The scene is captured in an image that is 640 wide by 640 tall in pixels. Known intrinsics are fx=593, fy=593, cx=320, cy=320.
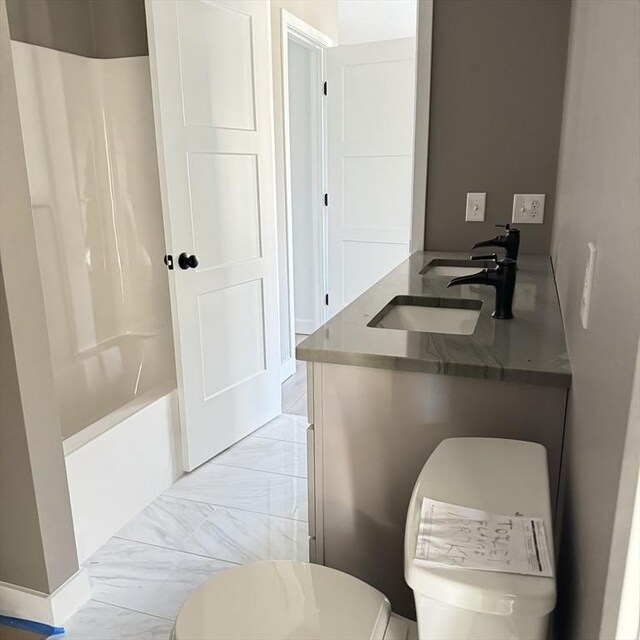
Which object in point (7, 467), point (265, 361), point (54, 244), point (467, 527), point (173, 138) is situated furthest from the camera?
point (265, 361)

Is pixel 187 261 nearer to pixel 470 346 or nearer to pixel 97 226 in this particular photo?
pixel 97 226

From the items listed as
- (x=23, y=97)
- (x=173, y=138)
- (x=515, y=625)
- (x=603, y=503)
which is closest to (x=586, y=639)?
(x=515, y=625)

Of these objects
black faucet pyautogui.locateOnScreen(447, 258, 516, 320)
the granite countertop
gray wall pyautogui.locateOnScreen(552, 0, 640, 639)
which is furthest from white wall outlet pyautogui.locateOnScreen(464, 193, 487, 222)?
gray wall pyautogui.locateOnScreen(552, 0, 640, 639)

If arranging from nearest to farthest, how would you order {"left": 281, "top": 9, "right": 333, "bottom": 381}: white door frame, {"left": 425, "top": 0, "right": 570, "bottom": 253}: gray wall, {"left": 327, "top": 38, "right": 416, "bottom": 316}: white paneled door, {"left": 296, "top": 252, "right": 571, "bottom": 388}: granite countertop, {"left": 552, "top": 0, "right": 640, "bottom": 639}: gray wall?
{"left": 552, "top": 0, "right": 640, "bottom": 639}: gray wall → {"left": 296, "top": 252, "right": 571, "bottom": 388}: granite countertop → {"left": 425, "top": 0, "right": 570, "bottom": 253}: gray wall → {"left": 281, "top": 9, "right": 333, "bottom": 381}: white door frame → {"left": 327, "top": 38, "right": 416, "bottom": 316}: white paneled door

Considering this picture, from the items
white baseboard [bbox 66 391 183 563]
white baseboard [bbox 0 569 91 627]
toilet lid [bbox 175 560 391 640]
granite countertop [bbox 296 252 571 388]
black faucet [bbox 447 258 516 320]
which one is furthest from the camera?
white baseboard [bbox 66 391 183 563]

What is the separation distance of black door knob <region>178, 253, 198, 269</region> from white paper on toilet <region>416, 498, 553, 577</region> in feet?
5.83

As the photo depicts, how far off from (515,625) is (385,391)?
63 cm

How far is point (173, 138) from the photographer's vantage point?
7.84 ft

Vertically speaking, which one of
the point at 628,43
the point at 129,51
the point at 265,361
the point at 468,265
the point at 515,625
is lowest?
the point at 265,361

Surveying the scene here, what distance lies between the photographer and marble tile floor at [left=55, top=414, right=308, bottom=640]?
186 cm

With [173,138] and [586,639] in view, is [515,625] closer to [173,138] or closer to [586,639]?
[586,639]

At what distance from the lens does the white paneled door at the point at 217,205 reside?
7.86 ft

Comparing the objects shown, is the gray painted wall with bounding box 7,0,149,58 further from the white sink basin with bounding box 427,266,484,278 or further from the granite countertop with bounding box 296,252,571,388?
the granite countertop with bounding box 296,252,571,388

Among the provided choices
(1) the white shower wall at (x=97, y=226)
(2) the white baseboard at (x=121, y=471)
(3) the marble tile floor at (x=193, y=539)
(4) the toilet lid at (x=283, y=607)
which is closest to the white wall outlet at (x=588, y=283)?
(4) the toilet lid at (x=283, y=607)
